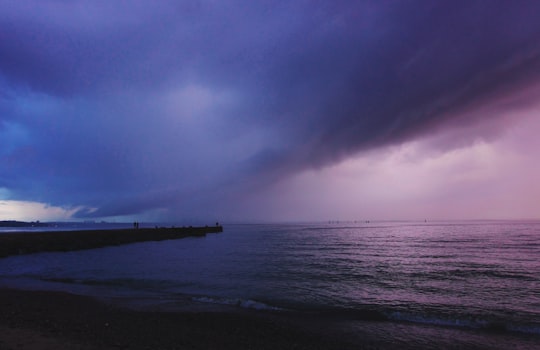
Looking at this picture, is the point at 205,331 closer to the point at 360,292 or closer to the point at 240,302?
the point at 240,302

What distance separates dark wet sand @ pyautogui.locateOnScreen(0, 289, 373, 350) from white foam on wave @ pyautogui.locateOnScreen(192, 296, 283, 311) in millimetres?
1150

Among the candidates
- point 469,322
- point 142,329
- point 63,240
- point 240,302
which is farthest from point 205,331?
point 63,240

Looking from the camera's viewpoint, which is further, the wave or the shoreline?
the wave

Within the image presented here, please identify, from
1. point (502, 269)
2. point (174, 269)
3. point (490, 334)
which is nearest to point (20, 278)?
point (174, 269)

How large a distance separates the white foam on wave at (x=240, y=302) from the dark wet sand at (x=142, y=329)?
115cm

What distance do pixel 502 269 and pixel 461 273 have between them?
173 inches

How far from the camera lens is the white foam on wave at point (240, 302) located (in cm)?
1464

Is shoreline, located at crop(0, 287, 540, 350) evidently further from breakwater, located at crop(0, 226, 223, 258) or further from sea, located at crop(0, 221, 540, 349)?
breakwater, located at crop(0, 226, 223, 258)

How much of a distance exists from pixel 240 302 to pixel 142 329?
579cm

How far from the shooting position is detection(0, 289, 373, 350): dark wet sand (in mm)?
8805

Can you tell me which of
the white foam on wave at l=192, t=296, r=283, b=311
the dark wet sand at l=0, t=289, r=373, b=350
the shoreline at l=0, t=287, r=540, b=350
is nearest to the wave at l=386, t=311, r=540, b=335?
the shoreline at l=0, t=287, r=540, b=350

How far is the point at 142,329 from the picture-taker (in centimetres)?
1033

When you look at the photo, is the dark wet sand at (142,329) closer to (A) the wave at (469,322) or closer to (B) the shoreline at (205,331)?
(B) the shoreline at (205,331)

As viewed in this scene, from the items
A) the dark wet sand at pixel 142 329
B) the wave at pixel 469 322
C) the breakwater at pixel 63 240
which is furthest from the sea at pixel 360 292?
the breakwater at pixel 63 240
